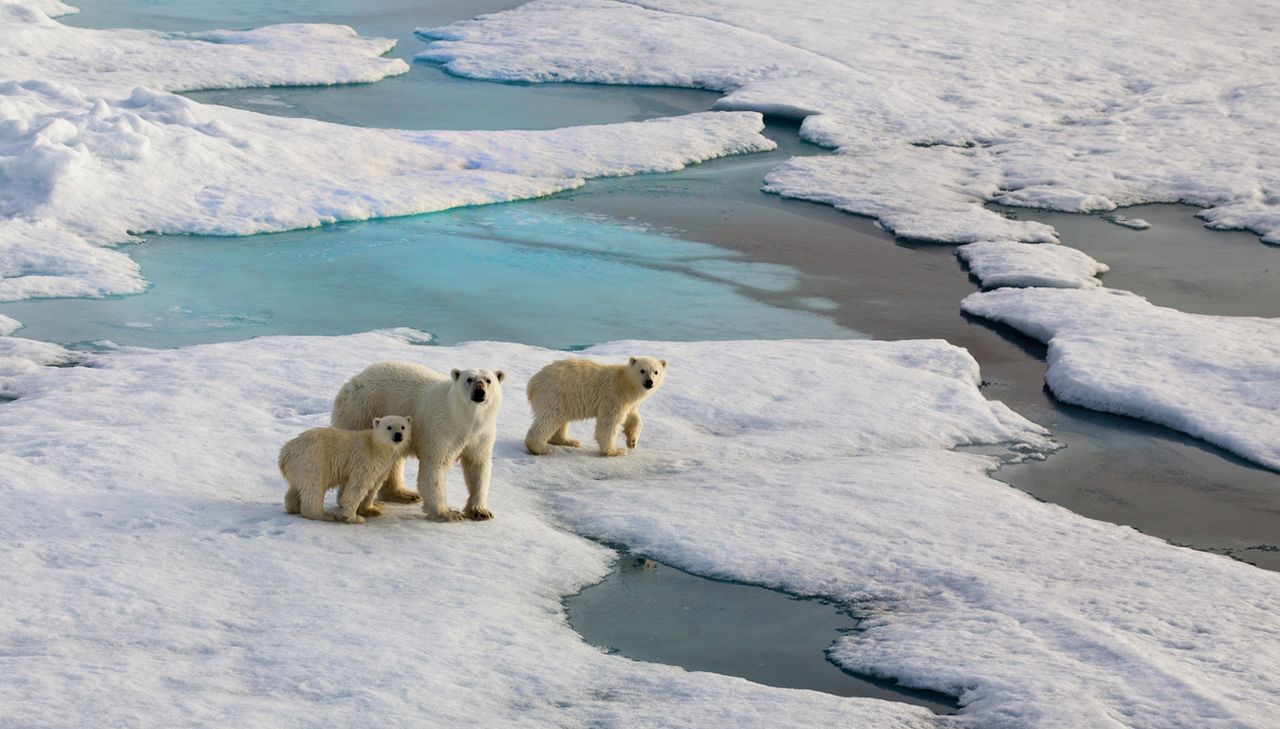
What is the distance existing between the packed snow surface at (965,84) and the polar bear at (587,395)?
8.79m

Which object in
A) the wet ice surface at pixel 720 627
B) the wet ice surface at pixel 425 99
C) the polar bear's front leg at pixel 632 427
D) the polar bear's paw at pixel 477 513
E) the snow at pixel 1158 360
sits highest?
the wet ice surface at pixel 425 99

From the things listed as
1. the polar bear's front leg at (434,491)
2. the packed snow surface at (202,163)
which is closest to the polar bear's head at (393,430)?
the polar bear's front leg at (434,491)

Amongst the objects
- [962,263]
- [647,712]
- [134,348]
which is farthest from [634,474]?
[962,263]

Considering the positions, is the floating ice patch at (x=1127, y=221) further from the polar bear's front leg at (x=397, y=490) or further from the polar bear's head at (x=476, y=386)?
the polar bear's head at (x=476, y=386)

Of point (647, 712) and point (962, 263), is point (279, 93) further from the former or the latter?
point (647, 712)

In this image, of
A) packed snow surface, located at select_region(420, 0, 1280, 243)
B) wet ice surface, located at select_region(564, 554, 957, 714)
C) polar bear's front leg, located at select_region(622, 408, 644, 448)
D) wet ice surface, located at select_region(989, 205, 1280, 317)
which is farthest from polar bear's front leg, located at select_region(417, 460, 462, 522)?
packed snow surface, located at select_region(420, 0, 1280, 243)

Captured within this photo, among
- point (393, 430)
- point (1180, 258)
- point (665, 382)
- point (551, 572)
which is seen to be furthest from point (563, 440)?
point (1180, 258)

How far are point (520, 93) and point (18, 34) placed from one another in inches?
349

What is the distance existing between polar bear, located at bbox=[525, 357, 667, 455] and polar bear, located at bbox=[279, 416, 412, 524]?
171 centimetres

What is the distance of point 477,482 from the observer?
26.2 ft

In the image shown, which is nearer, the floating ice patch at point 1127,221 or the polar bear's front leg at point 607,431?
the polar bear's front leg at point 607,431

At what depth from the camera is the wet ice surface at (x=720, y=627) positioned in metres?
6.77

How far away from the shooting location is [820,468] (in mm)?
9359

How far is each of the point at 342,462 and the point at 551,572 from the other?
1278 mm
